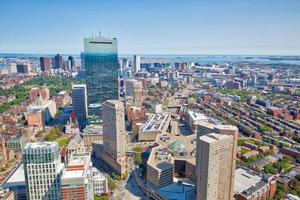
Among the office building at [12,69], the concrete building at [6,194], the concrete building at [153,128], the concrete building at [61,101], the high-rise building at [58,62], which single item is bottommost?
the concrete building at [6,194]

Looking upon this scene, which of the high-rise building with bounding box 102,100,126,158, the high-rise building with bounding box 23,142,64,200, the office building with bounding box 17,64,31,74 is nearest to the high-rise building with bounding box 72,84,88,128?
the high-rise building with bounding box 102,100,126,158

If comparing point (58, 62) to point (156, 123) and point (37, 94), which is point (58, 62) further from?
point (156, 123)

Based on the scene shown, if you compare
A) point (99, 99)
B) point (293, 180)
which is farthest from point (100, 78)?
point (293, 180)

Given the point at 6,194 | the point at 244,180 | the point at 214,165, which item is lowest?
the point at 244,180

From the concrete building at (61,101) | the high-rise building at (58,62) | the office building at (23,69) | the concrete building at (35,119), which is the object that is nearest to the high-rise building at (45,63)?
the high-rise building at (58,62)

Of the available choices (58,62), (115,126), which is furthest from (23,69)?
(115,126)

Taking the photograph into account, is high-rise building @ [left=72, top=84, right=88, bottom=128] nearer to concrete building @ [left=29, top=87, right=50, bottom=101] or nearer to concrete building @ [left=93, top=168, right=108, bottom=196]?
concrete building @ [left=29, top=87, right=50, bottom=101]

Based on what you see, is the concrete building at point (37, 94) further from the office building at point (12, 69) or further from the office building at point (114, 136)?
the office building at point (12, 69)

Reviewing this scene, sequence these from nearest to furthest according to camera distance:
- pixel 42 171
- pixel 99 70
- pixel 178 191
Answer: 1. pixel 42 171
2. pixel 178 191
3. pixel 99 70
